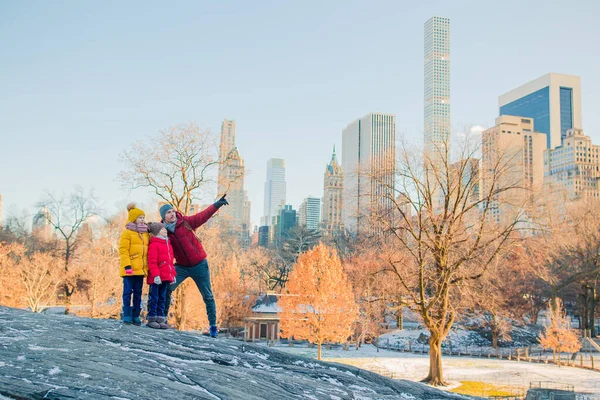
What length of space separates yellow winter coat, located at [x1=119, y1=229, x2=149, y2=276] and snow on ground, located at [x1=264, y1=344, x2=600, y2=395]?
72.1 feet

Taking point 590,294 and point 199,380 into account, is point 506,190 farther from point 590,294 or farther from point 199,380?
point 590,294

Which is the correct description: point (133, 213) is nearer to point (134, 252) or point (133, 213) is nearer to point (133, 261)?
point (134, 252)

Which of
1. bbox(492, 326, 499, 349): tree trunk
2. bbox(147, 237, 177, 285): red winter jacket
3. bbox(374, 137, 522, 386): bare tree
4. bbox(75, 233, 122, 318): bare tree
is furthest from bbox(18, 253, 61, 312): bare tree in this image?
bbox(492, 326, 499, 349): tree trunk

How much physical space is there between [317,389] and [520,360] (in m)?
36.0

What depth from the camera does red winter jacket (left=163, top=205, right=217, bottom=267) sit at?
7832mm

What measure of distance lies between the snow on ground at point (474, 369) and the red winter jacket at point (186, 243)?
2131 cm

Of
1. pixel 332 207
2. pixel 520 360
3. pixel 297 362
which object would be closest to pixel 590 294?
pixel 520 360

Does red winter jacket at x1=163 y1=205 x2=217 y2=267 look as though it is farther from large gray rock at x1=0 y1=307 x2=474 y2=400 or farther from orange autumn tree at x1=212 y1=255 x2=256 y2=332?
orange autumn tree at x1=212 y1=255 x2=256 y2=332

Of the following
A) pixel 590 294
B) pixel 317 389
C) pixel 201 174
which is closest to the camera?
pixel 317 389

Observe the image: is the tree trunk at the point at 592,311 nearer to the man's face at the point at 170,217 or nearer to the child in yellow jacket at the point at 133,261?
the man's face at the point at 170,217

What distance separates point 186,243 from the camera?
25.7 feet

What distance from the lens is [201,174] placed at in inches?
918

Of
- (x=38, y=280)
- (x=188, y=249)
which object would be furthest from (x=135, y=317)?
(x=38, y=280)

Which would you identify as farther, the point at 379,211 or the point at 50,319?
the point at 379,211
